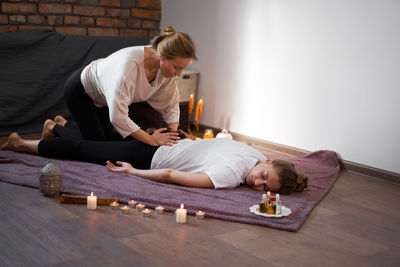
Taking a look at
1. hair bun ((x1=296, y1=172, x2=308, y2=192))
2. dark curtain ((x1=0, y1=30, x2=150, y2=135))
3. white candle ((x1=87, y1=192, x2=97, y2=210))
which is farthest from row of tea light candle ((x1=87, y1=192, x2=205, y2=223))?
dark curtain ((x1=0, y1=30, x2=150, y2=135))

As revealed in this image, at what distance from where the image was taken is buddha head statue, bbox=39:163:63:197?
2170 mm

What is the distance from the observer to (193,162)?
2486 millimetres

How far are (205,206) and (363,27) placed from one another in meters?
1.70

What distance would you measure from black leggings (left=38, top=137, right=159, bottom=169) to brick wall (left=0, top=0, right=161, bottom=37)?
1.62m

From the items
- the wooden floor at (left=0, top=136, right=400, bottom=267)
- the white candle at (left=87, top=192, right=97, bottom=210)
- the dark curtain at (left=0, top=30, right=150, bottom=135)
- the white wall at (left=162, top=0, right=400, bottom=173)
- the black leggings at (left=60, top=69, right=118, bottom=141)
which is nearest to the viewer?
the wooden floor at (left=0, top=136, right=400, bottom=267)

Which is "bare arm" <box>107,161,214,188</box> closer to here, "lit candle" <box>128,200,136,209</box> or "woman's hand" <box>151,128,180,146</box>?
"woman's hand" <box>151,128,180,146</box>

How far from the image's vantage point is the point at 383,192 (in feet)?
8.98

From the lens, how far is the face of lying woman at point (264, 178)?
234 centimetres

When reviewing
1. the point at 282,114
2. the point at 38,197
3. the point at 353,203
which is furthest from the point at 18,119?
the point at 353,203

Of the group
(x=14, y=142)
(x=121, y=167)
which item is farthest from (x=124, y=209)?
(x=14, y=142)

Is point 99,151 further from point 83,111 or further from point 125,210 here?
point 125,210

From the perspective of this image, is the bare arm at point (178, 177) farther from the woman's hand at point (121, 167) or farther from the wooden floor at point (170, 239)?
Result: the wooden floor at point (170, 239)

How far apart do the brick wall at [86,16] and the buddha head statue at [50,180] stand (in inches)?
84.9

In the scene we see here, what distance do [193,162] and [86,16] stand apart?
2424 millimetres
